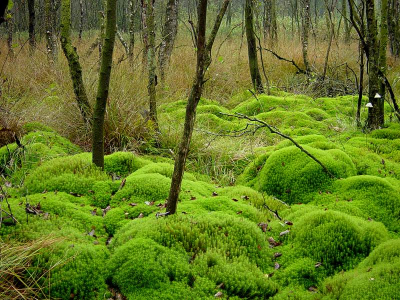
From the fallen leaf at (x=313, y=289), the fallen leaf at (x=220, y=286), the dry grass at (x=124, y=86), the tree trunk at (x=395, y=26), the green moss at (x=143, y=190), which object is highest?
the tree trunk at (x=395, y=26)

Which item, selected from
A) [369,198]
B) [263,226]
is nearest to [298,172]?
[369,198]

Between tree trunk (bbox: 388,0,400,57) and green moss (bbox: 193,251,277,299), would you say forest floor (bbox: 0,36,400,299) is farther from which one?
tree trunk (bbox: 388,0,400,57)

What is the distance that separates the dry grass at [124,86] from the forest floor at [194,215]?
42mm

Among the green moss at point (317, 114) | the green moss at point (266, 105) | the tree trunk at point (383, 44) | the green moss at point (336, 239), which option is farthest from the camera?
the green moss at point (266, 105)

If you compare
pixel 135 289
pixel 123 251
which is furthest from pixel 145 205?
pixel 135 289

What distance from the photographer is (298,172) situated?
3.57 metres

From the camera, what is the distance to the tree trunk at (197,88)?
220cm

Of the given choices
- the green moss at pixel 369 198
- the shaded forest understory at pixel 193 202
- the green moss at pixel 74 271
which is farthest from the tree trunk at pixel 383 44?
the green moss at pixel 74 271

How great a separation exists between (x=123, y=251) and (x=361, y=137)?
12.0ft

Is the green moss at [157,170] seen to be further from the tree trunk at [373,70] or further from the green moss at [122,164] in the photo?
the tree trunk at [373,70]

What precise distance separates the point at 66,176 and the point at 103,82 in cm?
96

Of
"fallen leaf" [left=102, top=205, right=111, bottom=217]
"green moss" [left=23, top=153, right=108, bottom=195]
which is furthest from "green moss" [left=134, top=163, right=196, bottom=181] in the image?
"fallen leaf" [left=102, top=205, right=111, bottom=217]

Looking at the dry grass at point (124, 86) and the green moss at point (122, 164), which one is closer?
the green moss at point (122, 164)

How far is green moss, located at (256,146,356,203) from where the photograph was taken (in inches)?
136
